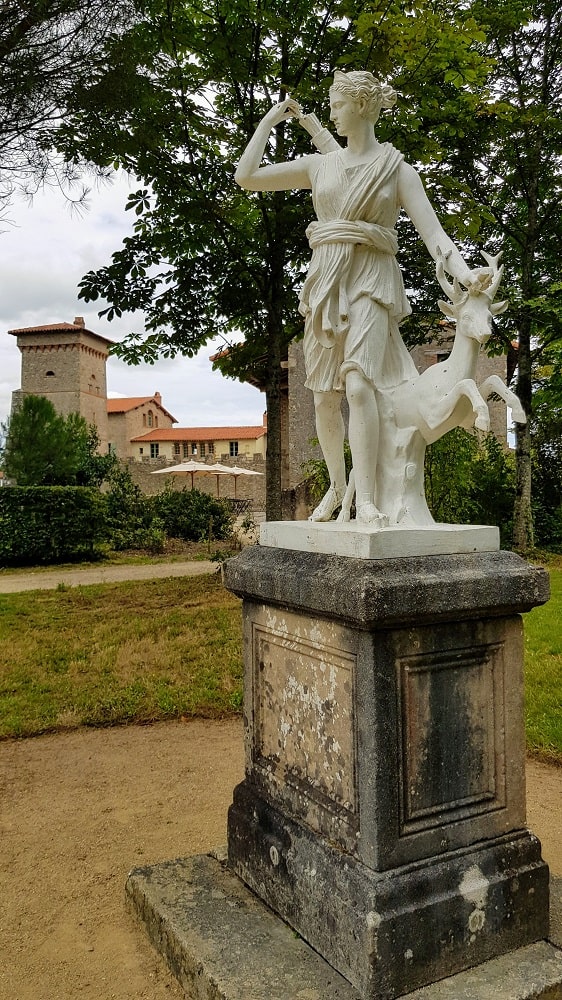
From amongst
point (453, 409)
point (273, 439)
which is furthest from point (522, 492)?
point (453, 409)

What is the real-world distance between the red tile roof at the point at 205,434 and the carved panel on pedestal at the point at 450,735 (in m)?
37.6

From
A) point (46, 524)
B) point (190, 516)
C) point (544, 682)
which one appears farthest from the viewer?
point (190, 516)

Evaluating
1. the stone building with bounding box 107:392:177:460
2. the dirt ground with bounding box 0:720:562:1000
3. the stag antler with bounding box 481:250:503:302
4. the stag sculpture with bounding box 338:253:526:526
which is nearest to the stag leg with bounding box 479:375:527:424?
the stag sculpture with bounding box 338:253:526:526

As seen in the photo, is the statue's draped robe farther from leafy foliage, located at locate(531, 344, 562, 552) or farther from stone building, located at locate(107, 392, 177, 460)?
stone building, located at locate(107, 392, 177, 460)

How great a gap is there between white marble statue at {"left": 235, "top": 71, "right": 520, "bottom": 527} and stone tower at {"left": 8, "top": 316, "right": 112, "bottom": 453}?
3652 cm

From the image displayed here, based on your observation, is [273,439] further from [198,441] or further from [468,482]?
[198,441]

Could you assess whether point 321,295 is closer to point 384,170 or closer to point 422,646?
point 384,170

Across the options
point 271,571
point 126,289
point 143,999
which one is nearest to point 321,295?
point 271,571

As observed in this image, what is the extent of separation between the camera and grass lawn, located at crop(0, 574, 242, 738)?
5457 millimetres

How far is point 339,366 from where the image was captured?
2699 millimetres

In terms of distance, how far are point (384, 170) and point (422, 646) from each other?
5.83 ft

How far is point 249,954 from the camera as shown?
2320 millimetres

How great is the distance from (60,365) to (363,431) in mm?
38103

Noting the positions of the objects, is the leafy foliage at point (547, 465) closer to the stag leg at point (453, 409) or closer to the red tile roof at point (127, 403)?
the stag leg at point (453, 409)
